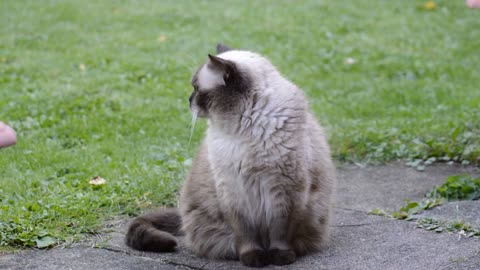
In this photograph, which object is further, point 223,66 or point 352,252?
point 352,252

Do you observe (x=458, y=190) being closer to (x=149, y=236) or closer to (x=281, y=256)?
(x=281, y=256)

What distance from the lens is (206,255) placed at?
4355 mm

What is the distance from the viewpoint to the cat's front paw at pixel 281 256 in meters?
4.06

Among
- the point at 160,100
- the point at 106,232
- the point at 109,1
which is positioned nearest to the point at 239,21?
the point at 109,1

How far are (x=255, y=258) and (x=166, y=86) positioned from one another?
4605 millimetres

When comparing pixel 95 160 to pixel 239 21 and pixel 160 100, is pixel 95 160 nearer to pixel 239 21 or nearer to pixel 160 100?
pixel 160 100

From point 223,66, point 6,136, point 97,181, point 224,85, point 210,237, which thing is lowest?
point 97,181

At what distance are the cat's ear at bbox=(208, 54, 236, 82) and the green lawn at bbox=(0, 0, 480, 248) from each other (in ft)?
4.78

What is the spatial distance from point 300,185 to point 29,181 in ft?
8.34

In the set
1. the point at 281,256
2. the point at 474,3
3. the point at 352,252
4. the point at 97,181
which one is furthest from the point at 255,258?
the point at 474,3

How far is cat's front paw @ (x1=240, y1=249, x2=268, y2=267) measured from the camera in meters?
4.07

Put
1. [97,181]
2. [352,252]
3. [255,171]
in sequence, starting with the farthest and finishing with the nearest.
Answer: [97,181]
[352,252]
[255,171]

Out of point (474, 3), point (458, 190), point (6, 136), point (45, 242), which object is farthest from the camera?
point (458, 190)

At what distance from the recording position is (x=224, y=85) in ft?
13.4
